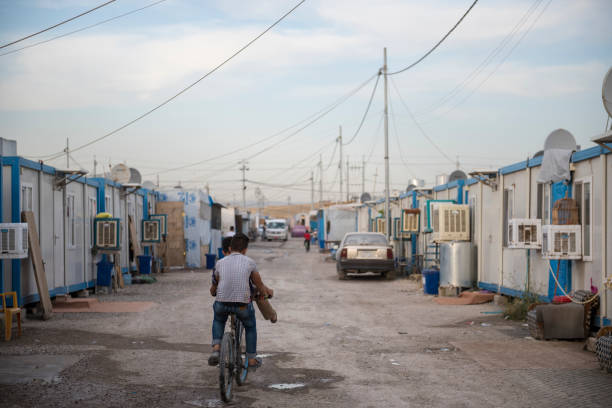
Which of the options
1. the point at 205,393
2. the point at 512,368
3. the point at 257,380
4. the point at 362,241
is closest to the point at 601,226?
the point at 512,368

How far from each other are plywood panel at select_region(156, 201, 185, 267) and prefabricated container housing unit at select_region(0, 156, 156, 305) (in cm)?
824

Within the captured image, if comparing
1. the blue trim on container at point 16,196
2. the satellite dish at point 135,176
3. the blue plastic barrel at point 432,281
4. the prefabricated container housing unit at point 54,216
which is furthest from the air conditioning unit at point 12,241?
the satellite dish at point 135,176

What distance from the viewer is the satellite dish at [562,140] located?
12344mm

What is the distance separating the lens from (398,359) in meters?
8.77

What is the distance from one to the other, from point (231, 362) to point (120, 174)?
17.2 metres

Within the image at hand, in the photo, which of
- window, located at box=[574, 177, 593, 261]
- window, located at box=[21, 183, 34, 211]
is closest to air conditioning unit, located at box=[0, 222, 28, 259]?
window, located at box=[21, 183, 34, 211]

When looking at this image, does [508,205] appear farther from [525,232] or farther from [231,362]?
[231,362]

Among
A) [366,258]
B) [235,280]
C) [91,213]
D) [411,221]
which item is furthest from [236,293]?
[411,221]

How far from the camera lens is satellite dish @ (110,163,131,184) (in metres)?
22.5

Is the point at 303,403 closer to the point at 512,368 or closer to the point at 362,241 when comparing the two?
the point at 512,368

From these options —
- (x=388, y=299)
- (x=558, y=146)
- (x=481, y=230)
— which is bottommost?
(x=388, y=299)

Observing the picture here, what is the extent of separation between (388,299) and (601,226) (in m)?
7.41

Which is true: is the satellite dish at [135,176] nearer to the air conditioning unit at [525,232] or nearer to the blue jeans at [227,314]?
the air conditioning unit at [525,232]

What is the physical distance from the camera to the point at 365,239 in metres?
23.4
